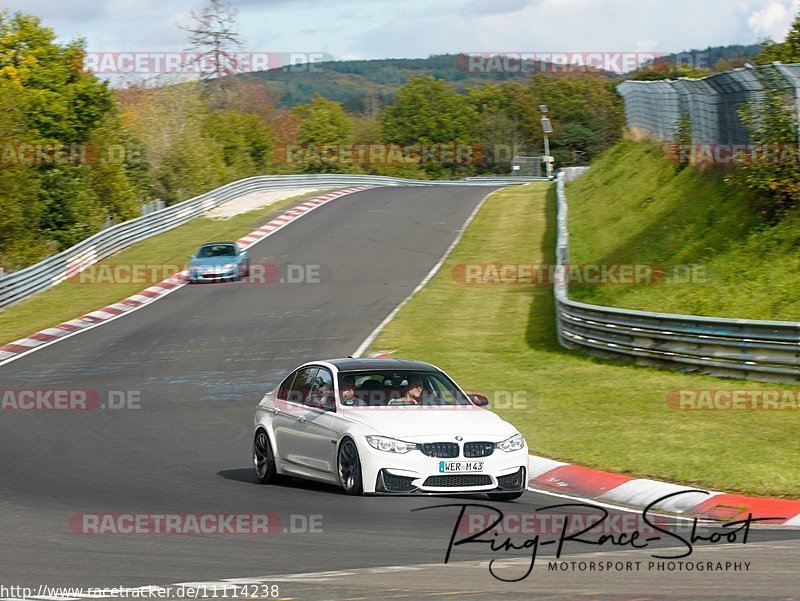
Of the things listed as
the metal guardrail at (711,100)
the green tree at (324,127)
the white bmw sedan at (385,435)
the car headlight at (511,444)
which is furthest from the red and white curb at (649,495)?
the green tree at (324,127)

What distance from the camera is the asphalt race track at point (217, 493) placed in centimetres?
756

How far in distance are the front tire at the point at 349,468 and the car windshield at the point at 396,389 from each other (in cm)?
69

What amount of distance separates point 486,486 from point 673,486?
1.85 m

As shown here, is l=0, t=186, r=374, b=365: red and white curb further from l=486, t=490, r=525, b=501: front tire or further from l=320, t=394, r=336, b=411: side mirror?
l=486, t=490, r=525, b=501: front tire

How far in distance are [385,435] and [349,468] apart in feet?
1.75

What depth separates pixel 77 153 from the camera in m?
60.2

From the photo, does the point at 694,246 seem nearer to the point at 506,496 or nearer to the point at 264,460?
the point at 264,460

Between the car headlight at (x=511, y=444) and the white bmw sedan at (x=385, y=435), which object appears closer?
the white bmw sedan at (x=385, y=435)

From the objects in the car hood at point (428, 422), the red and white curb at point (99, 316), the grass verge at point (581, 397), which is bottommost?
the red and white curb at point (99, 316)

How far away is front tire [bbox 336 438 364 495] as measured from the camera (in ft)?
36.1

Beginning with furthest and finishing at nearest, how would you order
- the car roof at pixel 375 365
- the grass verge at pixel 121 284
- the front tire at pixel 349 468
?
1. the grass verge at pixel 121 284
2. the car roof at pixel 375 365
3. the front tire at pixel 349 468

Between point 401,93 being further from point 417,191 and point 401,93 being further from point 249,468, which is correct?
point 249,468

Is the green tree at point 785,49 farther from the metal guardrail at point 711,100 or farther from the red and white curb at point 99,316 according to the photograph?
the red and white curb at point 99,316

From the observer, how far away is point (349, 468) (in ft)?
36.7
